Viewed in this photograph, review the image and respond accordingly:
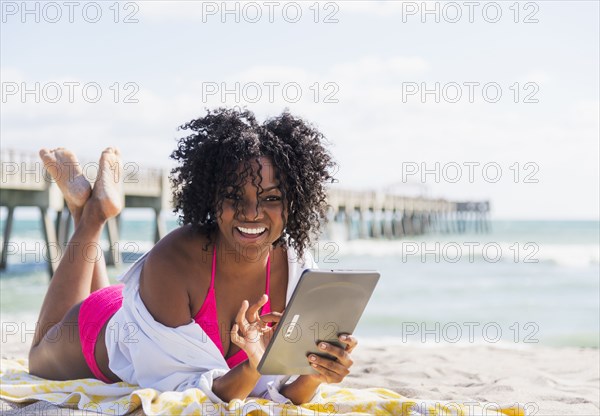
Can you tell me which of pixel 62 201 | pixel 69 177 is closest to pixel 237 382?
pixel 69 177

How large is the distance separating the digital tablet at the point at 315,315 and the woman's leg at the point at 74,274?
1.47 meters

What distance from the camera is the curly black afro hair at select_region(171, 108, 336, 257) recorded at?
3.10 m

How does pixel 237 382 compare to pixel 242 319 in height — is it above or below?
below

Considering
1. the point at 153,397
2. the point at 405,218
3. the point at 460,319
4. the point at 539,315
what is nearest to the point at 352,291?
the point at 153,397

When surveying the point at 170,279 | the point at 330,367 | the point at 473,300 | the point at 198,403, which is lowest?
the point at 473,300

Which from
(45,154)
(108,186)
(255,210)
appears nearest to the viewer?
(255,210)

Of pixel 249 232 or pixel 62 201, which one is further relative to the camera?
pixel 62 201

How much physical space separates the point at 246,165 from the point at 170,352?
2.91 ft

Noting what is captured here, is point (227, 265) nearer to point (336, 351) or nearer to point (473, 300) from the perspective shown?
point (336, 351)

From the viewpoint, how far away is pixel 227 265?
334 centimetres

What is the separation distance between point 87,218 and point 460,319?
757 centimetres

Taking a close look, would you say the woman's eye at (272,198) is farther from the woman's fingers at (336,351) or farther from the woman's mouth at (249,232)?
the woman's fingers at (336,351)

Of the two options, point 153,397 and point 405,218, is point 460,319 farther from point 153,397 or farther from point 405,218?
point 405,218

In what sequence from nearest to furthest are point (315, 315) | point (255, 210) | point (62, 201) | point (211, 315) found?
point (315, 315) < point (255, 210) < point (211, 315) < point (62, 201)
